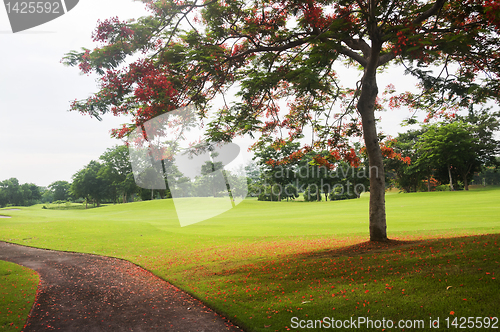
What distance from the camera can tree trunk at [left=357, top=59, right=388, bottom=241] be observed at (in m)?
11.0

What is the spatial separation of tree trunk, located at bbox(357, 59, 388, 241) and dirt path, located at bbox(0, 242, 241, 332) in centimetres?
752

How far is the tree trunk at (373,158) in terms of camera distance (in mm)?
10961

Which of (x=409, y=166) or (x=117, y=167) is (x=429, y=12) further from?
(x=117, y=167)

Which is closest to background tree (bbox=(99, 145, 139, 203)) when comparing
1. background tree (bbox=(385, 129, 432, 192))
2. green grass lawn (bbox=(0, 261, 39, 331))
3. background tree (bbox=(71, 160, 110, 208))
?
background tree (bbox=(71, 160, 110, 208))

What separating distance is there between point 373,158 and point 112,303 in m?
10.0

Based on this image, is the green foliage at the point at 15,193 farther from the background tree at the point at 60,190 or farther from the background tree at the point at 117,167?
the background tree at the point at 117,167

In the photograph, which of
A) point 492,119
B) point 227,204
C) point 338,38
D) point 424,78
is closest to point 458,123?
point 492,119

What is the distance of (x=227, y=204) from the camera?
4678 centimetres

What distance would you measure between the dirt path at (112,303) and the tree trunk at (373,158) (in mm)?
7517

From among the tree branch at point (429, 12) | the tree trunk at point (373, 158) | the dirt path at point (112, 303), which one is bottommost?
the dirt path at point (112, 303)

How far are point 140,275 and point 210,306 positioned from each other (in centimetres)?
461

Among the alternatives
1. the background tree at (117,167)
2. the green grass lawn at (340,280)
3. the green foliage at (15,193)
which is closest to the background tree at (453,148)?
the green grass lawn at (340,280)

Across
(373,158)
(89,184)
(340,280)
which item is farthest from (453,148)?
(89,184)

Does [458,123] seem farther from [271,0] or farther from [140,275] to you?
[140,275]
